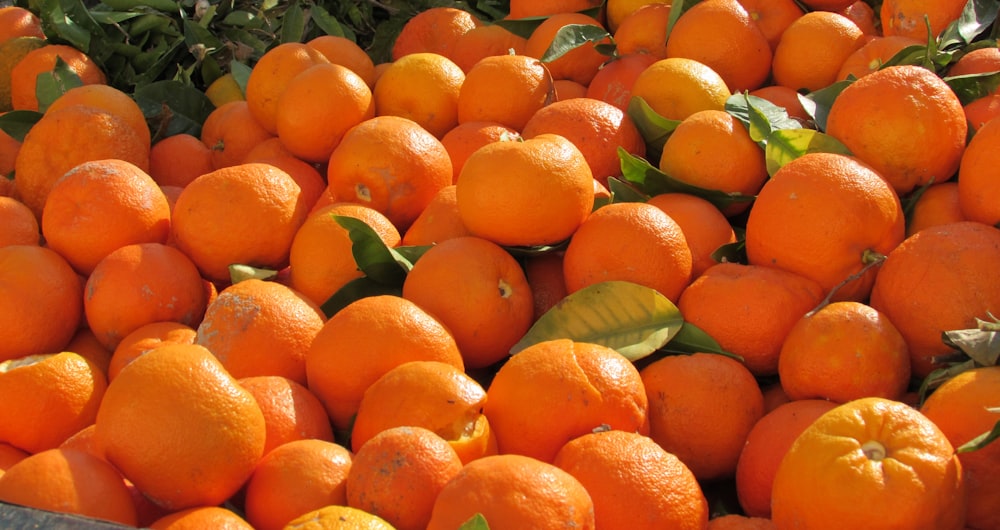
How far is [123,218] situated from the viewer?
246 cm

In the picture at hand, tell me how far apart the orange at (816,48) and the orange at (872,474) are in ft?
5.41

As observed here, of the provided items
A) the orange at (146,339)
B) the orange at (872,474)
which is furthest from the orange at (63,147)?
the orange at (872,474)

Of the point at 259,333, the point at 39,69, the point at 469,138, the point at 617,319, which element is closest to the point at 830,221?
the point at 617,319

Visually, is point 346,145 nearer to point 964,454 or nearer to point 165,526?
point 165,526

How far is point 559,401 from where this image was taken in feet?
5.74

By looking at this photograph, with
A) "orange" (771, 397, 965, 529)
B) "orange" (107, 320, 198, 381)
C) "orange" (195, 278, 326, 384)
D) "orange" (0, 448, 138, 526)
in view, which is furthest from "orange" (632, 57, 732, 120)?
"orange" (0, 448, 138, 526)

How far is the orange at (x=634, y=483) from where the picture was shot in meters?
1.54

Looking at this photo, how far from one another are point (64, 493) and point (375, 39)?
9.30 ft

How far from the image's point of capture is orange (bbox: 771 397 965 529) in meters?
1.39

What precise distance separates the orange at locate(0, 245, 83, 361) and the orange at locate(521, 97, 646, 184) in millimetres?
1351

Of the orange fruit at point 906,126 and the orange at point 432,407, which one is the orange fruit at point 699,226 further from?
the orange at point 432,407

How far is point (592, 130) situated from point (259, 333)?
112 centimetres

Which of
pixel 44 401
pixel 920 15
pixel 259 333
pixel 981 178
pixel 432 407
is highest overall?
pixel 920 15

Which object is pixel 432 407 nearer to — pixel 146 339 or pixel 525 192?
pixel 525 192
